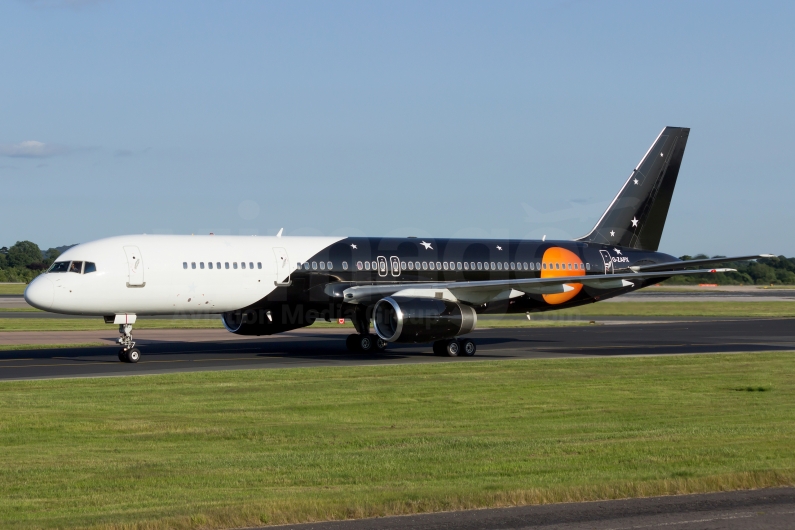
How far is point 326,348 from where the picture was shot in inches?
1548

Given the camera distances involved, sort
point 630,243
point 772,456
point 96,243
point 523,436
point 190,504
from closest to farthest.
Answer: point 190,504
point 772,456
point 523,436
point 96,243
point 630,243

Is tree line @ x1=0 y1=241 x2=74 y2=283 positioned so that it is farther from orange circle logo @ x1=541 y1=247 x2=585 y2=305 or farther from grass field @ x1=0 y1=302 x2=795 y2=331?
orange circle logo @ x1=541 y1=247 x2=585 y2=305

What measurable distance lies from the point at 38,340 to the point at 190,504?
109 feet

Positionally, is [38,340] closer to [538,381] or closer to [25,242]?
[538,381]

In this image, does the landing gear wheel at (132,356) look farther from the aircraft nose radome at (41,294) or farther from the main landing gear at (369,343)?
the main landing gear at (369,343)

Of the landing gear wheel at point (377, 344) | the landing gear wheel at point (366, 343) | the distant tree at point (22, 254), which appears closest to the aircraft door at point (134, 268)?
the landing gear wheel at point (366, 343)

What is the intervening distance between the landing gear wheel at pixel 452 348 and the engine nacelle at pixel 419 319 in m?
1.16

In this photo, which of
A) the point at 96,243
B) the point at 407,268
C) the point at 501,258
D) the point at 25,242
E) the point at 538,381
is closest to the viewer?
the point at 538,381

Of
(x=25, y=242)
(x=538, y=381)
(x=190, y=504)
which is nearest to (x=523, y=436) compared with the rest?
(x=190, y=504)

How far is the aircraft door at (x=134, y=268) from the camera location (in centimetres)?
3164

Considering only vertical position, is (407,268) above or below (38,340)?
above

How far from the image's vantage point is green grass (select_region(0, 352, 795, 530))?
11.9 meters

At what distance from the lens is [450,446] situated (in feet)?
52.2

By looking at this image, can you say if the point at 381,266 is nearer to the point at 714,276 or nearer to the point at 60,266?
the point at 60,266
